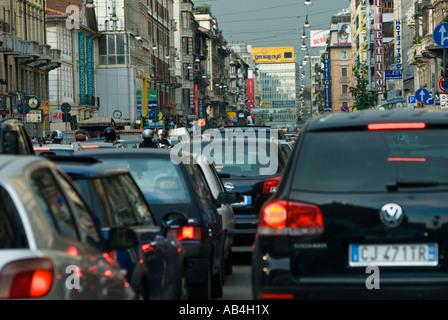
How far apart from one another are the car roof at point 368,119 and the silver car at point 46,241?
5.80 feet

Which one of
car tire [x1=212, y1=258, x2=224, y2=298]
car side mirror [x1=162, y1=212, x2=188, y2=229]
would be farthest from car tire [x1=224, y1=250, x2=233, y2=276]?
car side mirror [x1=162, y1=212, x2=188, y2=229]

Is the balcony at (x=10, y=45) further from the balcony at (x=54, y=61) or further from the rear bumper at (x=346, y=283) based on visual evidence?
A: the rear bumper at (x=346, y=283)

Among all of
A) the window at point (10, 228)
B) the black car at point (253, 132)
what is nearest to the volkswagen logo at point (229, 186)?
the black car at point (253, 132)

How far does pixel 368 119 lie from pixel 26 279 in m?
3.13

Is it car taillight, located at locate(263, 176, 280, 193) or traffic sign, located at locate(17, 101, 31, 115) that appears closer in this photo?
car taillight, located at locate(263, 176, 280, 193)

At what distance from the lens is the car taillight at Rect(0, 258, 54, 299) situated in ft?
13.9

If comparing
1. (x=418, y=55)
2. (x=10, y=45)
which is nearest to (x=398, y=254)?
(x=10, y=45)

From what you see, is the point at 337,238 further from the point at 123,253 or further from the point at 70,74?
the point at 70,74

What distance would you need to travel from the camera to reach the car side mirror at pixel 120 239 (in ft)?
19.0

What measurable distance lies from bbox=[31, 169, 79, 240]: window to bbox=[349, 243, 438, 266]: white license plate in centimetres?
198

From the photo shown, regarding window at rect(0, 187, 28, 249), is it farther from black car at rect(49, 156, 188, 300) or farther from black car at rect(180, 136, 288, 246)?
black car at rect(180, 136, 288, 246)

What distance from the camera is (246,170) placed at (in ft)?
47.9

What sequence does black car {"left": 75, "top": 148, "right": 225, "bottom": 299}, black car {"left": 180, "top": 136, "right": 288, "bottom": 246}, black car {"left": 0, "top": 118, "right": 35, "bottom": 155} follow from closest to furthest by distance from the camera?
black car {"left": 75, "top": 148, "right": 225, "bottom": 299}, black car {"left": 0, "top": 118, "right": 35, "bottom": 155}, black car {"left": 180, "top": 136, "right": 288, "bottom": 246}

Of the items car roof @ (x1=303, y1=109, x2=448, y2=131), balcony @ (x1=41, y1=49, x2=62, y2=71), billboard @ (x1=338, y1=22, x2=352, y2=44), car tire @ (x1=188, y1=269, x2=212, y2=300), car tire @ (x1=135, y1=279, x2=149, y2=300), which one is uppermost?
billboard @ (x1=338, y1=22, x2=352, y2=44)
